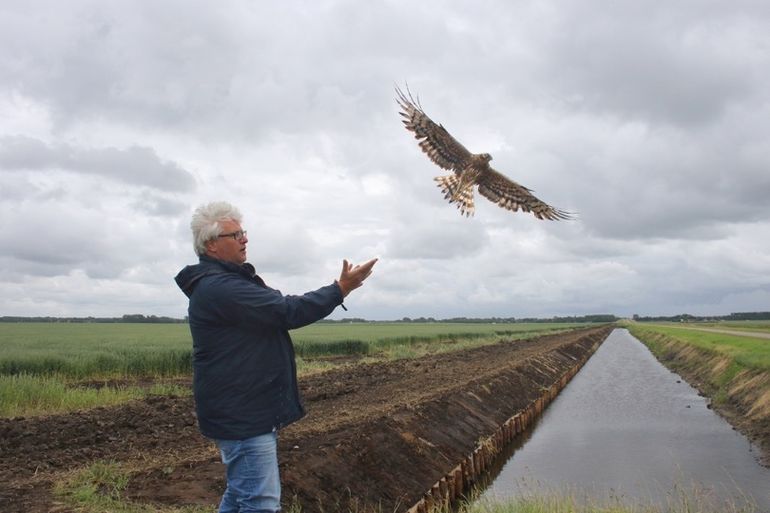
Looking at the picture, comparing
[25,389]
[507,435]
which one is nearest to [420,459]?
[507,435]

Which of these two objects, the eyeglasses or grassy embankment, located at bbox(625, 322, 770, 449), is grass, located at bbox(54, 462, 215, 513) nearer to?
the eyeglasses

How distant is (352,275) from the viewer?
12.4ft

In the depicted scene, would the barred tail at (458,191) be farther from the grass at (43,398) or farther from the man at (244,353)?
the grass at (43,398)

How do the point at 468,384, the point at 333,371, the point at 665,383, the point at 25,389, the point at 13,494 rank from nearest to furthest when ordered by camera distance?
the point at 13,494
the point at 25,389
the point at 468,384
the point at 333,371
the point at 665,383

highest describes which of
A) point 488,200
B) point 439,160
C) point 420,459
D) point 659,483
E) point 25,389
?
point 439,160

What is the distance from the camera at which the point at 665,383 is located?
102 feet

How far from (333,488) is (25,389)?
31.2 ft

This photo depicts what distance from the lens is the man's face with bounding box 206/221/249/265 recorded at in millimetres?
3932

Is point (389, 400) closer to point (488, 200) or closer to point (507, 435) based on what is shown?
point (507, 435)

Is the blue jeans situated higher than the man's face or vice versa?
the man's face

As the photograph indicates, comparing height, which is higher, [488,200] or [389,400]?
[488,200]

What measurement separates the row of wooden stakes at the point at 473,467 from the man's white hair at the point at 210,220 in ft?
16.5

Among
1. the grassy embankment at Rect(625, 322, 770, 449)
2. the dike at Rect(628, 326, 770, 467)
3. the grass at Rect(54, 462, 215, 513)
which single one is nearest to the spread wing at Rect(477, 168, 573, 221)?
the grass at Rect(54, 462, 215, 513)

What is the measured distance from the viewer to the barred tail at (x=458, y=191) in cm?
916
